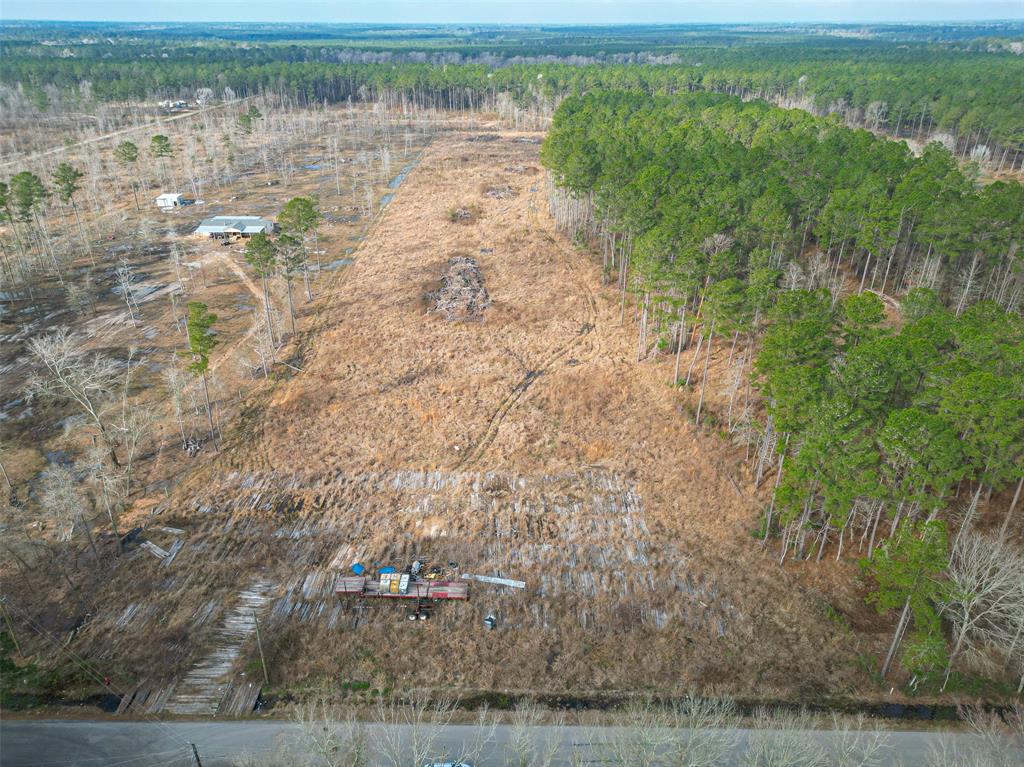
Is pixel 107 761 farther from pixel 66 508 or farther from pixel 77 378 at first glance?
pixel 77 378

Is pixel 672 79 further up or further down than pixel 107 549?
further up

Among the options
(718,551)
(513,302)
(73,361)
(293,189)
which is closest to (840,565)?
(718,551)

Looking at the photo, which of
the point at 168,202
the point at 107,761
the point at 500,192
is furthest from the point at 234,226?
the point at 107,761

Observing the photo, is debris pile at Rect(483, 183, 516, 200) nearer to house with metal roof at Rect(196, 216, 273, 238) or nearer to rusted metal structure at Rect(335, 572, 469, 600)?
house with metal roof at Rect(196, 216, 273, 238)

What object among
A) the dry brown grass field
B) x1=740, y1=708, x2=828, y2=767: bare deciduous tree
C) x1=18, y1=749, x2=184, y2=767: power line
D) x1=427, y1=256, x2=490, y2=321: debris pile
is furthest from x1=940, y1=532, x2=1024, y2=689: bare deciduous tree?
x1=427, y1=256, x2=490, y2=321: debris pile

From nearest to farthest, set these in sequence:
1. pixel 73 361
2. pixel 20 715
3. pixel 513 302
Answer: pixel 20 715 → pixel 73 361 → pixel 513 302

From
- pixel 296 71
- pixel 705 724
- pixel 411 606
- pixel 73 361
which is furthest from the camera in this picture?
pixel 296 71

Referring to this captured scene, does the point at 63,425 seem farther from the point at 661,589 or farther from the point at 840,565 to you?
the point at 840,565
